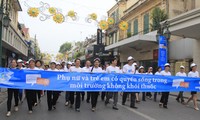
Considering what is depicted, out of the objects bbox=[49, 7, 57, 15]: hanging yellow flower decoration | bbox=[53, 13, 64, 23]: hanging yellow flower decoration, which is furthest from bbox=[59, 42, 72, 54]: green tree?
bbox=[49, 7, 57, 15]: hanging yellow flower decoration

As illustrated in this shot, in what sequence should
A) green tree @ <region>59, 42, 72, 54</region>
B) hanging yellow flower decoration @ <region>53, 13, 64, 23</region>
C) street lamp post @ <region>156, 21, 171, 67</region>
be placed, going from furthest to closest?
1. green tree @ <region>59, 42, 72, 54</region>
2. hanging yellow flower decoration @ <region>53, 13, 64, 23</region>
3. street lamp post @ <region>156, 21, 171, 67</region>

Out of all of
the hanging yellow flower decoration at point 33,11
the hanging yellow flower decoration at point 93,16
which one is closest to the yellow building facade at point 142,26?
the hanging yellow flower decoration at point 93,16

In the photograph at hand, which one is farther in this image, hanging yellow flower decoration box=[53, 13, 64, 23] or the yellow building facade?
the yellow building facade

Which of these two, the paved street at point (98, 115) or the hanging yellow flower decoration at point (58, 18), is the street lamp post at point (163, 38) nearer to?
the hanging yellow flower decoration at point (58, 18)

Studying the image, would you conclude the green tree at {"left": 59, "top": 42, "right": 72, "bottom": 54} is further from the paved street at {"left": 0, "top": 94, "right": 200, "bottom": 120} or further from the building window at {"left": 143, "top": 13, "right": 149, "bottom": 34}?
the paved street at {"left": 0, "top": 94, "right": 200, "bottom": 120}

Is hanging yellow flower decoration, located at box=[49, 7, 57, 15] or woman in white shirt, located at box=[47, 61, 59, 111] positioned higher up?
hanging yellow flower decoration, located at box=[49, 7, 57, 15]

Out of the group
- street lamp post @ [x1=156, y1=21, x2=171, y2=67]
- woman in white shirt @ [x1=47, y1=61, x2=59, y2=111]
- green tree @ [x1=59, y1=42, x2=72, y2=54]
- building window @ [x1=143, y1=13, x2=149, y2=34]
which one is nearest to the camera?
woman in white shirt @ [x1=47, y1=61, x2=59, y2=111]

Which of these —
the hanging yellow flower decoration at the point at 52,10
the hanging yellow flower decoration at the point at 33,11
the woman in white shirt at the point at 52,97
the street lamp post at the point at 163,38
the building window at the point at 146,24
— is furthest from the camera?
the building window at the point at 146,24

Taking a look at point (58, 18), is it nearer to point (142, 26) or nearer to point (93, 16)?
point (93, 16)

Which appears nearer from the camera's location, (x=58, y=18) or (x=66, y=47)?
(x=58, y=18)

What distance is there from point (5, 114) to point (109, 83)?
3501 mm

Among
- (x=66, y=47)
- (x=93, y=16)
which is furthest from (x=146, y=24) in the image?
(x=66, y=47)

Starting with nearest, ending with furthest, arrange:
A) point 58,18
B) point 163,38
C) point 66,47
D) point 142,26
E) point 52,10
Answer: point 52,10, point 58,18, point 163,38, point 142,26, point 66,47

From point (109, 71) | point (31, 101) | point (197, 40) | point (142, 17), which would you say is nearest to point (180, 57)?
point (197, 40)
